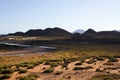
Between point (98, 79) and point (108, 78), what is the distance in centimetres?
114

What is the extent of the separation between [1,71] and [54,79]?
8.82 m

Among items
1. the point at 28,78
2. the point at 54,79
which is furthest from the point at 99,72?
the point at 28,78

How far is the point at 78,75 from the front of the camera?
2958cm

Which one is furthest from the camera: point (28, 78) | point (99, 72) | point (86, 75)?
point (99, 72)

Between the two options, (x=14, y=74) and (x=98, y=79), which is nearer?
(x=98, y=79)

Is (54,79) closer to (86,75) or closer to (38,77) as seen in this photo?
(38,77)

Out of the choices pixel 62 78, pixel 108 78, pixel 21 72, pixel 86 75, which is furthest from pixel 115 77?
pixel 21 72

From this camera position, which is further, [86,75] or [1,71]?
[1,71]

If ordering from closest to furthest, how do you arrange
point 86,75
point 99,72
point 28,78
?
point 28,78, point 86,75, point 99,72

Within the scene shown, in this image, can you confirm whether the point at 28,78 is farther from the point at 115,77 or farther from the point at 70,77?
the point at 115,77

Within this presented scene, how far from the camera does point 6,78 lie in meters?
27.8

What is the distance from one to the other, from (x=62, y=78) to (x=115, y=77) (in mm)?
6082

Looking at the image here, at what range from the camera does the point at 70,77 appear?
27984mm

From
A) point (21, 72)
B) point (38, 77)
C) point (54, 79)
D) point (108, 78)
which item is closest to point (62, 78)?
point (54, 79)
